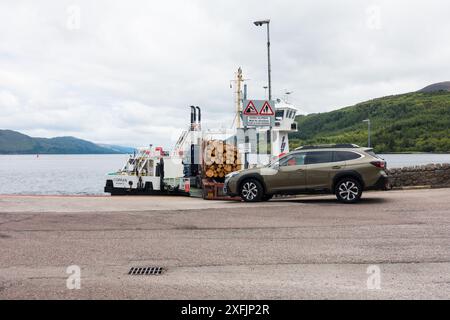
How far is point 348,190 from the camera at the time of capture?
14.5m

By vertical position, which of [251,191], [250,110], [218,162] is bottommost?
[251,191]

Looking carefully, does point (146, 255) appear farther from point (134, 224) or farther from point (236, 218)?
point (236, 218)

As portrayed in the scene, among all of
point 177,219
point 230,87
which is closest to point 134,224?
point 177,219

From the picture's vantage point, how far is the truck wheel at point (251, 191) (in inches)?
607

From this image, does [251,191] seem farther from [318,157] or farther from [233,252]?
[233,252]

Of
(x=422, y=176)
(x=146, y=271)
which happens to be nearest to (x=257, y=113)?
(x=422, y=176)

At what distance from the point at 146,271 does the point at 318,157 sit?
9308mm

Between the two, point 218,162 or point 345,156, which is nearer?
point 345,156

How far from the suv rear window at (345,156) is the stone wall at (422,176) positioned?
565cm

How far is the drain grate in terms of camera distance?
6.53 m

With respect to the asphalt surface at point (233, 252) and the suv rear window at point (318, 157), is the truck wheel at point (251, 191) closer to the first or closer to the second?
the suv rear window at point (318, 157)
